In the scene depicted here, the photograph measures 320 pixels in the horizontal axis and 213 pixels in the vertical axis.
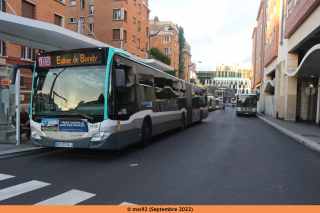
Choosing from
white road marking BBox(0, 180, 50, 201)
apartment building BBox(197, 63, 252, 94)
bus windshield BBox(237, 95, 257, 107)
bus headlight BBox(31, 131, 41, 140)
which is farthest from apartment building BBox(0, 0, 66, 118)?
apartment building BBox(197, 63, 252, 94)

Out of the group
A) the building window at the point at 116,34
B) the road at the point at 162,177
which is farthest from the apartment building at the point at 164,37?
the road at the point at 162,177

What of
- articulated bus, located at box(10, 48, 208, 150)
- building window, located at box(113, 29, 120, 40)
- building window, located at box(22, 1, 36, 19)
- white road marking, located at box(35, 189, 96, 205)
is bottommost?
white road marking, located at box(35, 189, 96, 205)

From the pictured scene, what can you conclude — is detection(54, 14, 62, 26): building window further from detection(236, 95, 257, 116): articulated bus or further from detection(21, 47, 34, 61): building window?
detection(236, 95, 257, 116): articulated bus

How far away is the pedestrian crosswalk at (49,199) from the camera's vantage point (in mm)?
4055

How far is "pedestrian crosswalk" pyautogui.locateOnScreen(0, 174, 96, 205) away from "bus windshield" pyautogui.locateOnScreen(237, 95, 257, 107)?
30.7 metres

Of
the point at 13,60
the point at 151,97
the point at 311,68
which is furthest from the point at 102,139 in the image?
the point at 13,60

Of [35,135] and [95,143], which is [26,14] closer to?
[35,135]

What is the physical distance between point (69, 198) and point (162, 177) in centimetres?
197

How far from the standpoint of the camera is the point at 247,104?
3266 centimetres

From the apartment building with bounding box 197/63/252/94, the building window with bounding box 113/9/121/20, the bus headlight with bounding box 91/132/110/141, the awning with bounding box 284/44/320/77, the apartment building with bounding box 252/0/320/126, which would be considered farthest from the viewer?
the apartment building with bounding box 197/63/252/94

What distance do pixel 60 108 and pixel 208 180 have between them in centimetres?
423

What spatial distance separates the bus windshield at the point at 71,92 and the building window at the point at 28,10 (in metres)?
16.7

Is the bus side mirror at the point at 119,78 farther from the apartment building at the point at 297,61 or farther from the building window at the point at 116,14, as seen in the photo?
the building window at the point at 116,14

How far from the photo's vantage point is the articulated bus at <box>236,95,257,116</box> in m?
32.3
